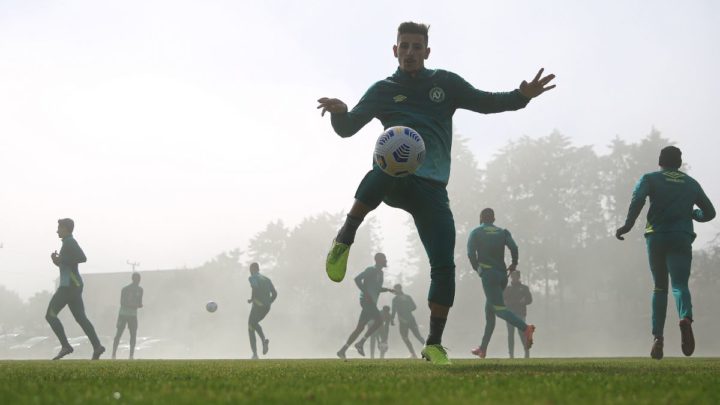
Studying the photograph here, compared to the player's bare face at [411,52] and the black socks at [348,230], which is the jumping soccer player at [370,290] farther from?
the player's bare face at [411,52]

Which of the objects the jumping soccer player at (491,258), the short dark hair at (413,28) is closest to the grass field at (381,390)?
the short dark hair at (413,28)

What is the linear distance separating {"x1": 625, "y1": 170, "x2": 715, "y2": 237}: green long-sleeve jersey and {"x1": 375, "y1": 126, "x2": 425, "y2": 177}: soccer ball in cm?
402

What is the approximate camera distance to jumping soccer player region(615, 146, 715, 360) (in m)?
7.96

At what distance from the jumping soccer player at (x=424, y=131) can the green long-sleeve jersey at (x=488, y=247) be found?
19.9 ft

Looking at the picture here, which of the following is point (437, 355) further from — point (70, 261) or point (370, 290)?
point (370, 290)

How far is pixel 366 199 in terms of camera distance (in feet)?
18.4

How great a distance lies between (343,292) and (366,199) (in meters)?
67.8

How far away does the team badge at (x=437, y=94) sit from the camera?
19.4ft

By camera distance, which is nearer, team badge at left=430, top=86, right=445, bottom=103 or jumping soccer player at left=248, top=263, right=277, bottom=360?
team badge at left=430, top=86, right=445, bottom=103

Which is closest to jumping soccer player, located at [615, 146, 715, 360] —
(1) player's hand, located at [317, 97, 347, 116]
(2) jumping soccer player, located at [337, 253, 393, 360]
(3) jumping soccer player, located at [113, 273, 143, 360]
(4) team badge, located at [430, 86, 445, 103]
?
(4) team badge, located at [430, 86, 445, 103]

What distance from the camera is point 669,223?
805cm

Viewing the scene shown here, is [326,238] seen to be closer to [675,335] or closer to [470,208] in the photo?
[470,208]

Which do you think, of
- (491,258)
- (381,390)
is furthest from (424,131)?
(491,258)

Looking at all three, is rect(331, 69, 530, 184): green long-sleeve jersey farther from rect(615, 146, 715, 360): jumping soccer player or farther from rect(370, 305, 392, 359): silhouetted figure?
rect(370, 305, 392, 359): silhouetted figure
